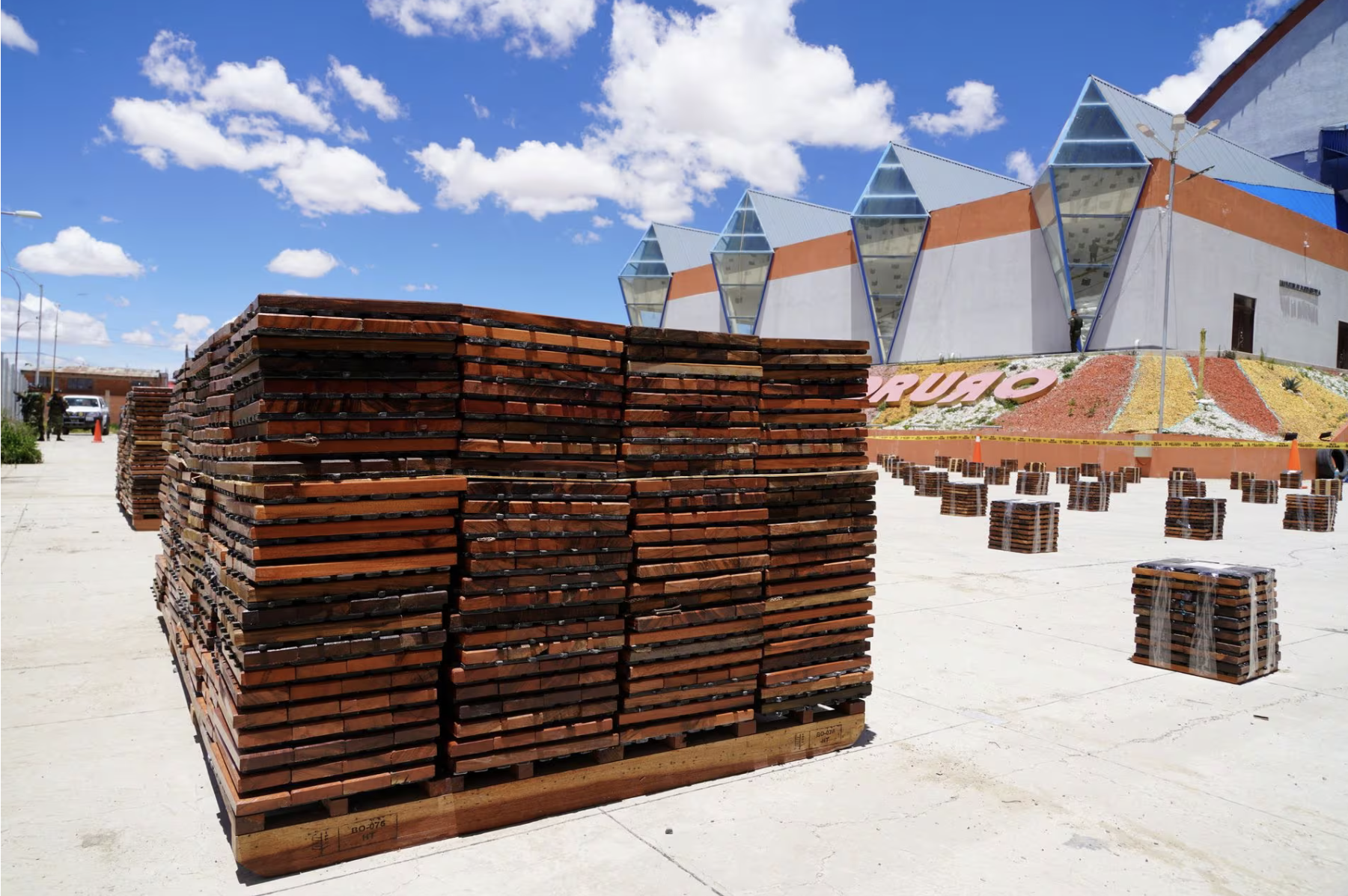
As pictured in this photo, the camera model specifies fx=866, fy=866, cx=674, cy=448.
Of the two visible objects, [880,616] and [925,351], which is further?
[925,351]

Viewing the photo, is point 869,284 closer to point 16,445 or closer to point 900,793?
point 16,445

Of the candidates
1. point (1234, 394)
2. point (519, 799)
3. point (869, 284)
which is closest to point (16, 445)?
point (519, 799)

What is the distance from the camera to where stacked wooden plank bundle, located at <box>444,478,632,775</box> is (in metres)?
4.79

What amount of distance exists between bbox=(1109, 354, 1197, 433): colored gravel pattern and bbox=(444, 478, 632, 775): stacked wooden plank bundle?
4164 centimetres

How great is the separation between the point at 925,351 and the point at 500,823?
56855 mm

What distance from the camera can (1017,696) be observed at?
7527 mm

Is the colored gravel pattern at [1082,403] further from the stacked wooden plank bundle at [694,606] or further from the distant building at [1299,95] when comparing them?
the stacked wooden plank bundle at [694,606]

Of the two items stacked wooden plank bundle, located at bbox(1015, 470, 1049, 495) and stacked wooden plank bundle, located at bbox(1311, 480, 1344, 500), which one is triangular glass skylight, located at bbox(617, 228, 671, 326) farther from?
stacked wooden plank bundle, located at bbox(1311, 480, 1344, 500)

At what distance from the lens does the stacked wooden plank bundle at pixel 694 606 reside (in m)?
5.39

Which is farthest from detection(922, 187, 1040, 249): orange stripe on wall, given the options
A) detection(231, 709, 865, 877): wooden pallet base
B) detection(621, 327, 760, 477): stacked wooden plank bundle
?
detection(231, 709, 865, 877): wooden pallet base

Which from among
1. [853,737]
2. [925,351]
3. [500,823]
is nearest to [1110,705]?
[853,737]

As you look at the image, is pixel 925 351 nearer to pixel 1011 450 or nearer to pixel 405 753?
pixel 1011 450

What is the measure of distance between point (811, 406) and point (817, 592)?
4.38ft

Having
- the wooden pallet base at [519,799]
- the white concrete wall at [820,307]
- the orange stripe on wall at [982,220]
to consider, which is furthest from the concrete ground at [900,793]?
the white concrete wall at [820,307]
